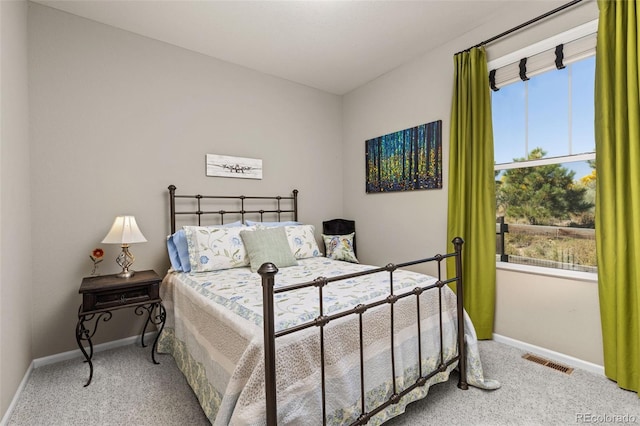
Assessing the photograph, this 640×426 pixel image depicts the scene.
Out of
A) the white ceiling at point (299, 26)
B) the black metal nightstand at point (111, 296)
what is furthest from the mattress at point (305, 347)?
the white ceiling at point (299, 26)

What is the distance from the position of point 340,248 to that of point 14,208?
2.73m

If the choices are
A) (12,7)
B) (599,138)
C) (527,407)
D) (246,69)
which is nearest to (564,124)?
(599,138)

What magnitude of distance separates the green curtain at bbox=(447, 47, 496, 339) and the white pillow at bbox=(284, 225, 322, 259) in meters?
1.32

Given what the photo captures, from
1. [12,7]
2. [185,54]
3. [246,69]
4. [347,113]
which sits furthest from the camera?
[347,113]

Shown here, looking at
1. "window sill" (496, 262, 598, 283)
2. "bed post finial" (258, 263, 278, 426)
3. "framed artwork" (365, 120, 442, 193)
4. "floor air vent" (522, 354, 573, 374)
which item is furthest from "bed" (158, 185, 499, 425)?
"framed artwork" (365, 120, 442, 193)

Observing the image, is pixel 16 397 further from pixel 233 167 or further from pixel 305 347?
pixel 233 167

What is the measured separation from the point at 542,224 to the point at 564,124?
2.62 ft

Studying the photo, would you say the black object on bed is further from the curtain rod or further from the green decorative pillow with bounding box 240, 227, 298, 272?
the curtain rod

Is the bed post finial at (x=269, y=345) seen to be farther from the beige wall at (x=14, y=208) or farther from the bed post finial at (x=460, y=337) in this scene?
the beige wall at (x=14, y=208)

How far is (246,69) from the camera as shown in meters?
3.42

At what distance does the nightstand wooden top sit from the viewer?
2139 millimetres

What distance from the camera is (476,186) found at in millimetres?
2625

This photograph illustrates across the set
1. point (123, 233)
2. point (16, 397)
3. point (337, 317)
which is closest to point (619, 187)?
point (337, 317)

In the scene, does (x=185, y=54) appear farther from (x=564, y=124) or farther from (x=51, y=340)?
(x=564, y=124)
